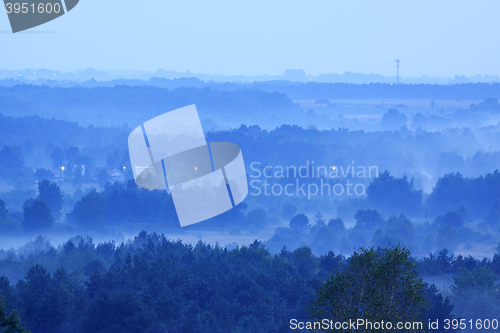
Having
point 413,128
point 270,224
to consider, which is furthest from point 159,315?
point 413,128

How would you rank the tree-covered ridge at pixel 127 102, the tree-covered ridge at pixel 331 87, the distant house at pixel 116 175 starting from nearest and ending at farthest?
the distant house at pixel 116 175 → the tree-covered ridge at pixel 127 102 → the tree-covered ridge at pixel 331 87

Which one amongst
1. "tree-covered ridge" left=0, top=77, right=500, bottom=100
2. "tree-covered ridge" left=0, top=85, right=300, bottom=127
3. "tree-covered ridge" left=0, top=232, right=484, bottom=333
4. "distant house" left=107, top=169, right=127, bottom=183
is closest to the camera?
"tree-covered ridge" left=0, top=232, right=484, bottom=333

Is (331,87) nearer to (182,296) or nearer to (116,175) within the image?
(116,175)

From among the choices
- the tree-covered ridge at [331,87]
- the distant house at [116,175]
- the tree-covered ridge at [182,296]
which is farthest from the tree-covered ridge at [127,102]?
the tree-covered ridge at [182,296]

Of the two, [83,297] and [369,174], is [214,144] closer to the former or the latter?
[369,174]

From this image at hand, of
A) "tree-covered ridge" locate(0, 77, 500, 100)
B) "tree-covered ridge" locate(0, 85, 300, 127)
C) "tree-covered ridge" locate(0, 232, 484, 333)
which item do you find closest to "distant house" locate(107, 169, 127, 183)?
"tree-covered ridge" locate(0, 85, 300, 127)

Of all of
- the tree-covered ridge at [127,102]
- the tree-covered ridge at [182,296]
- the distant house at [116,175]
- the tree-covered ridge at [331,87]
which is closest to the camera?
the tree-covered ridge at [182,296]

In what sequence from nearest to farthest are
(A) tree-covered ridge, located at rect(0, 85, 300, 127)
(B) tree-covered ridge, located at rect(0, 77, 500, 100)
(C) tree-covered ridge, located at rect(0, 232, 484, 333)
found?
(C) tree-covered ridge, located at rect(0, 232, 484, 333) < (A) tree-covered ridge, located at rect(0, 85, 300, 127) < (B) tree-covered ridge, located at rect(0, 77, 500, 100)

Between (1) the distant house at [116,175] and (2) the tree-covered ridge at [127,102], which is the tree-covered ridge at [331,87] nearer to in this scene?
(2) the tree-covered ridge at [127,102]

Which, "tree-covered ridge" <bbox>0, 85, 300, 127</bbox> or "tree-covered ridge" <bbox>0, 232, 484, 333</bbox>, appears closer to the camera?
"tree-covered ridge" <bbox>0, 232, 484, 333</bbox>

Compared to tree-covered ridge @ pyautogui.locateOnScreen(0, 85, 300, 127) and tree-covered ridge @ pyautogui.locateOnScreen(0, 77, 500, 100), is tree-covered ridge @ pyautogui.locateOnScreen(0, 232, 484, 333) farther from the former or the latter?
tree-covered ridge @ pyautogui.locateOnScreen(0, 77, 500, 100)

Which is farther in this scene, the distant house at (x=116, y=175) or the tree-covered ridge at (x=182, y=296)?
the distant house at (x=116, y=175)

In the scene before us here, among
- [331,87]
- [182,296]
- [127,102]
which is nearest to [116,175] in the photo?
[127,102]

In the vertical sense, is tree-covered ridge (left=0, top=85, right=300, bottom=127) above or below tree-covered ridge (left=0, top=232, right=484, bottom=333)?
below
